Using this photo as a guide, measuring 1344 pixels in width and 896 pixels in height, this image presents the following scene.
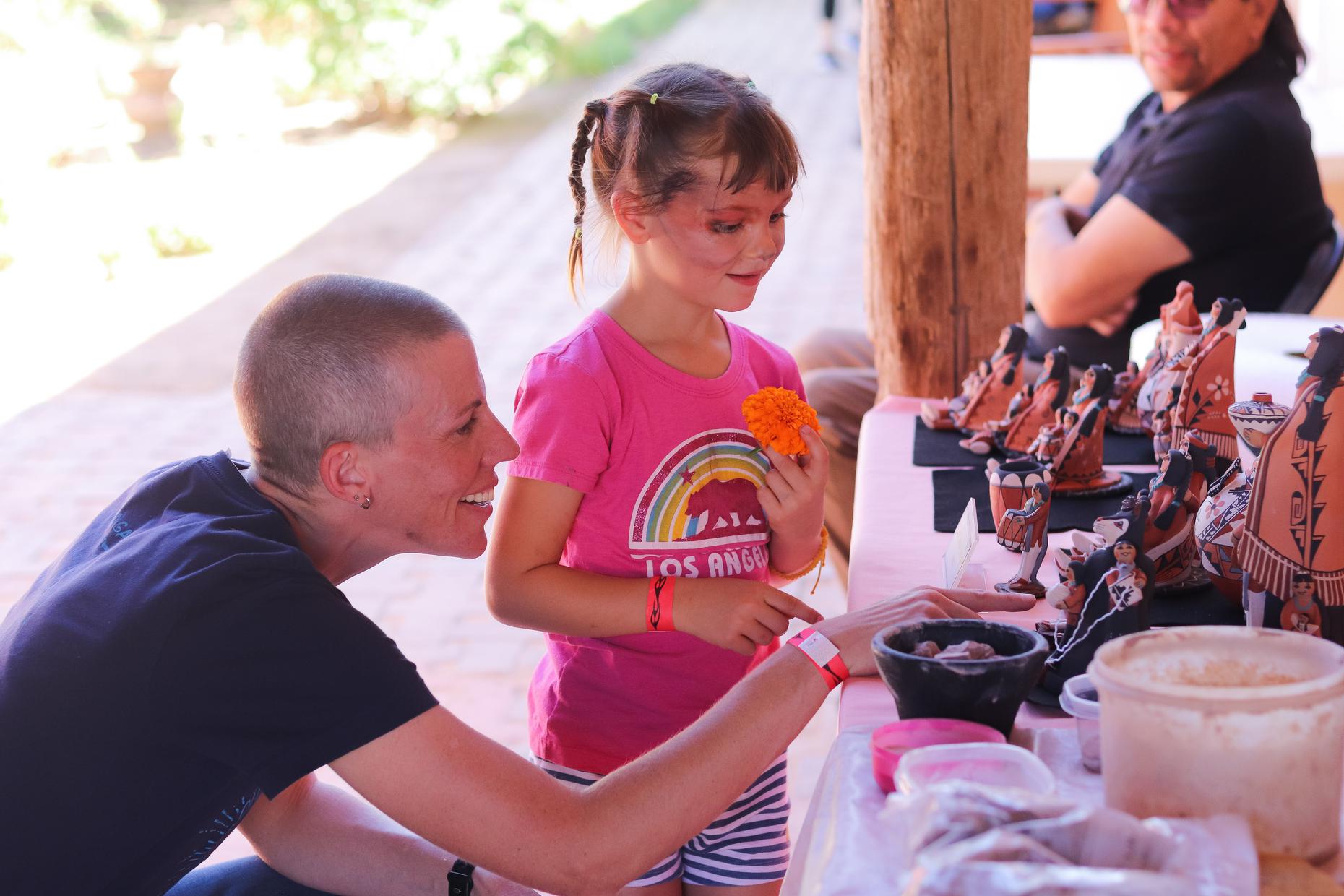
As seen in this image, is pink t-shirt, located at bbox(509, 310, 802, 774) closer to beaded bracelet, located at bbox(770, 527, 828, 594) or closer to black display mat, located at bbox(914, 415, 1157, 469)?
beaded bracelet, located at bbox(770, 527, 828, 594)

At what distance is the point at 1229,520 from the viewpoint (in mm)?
1686

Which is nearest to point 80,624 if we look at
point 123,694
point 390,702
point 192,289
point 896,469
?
point 123,694

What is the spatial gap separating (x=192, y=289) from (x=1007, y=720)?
25.7 ft

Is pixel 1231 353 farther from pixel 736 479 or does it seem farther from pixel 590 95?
pixel 590 95

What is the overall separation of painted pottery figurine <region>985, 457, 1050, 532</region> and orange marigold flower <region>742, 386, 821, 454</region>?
346mm

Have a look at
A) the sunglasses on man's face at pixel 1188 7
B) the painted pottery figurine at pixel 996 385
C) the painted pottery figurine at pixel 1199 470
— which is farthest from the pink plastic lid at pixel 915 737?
the sunglasses on man's face at pixel 1188 7

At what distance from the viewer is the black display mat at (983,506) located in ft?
7.04

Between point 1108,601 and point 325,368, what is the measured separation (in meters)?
0.97

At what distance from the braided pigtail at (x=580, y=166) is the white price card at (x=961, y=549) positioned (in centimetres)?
72

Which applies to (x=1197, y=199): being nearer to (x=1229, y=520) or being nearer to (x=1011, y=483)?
(x=1011, y=483)

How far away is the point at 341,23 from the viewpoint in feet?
38.5

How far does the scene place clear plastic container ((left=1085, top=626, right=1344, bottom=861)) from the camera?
42.4 inches

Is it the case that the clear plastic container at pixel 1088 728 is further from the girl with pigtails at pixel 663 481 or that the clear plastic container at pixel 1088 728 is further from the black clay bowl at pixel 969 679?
the girl with pigtails at pixel 663 481

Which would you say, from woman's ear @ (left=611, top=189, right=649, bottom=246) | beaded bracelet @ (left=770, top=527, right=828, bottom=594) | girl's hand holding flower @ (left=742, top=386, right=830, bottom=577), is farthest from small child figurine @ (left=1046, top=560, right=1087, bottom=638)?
woman's ear @ (left=611, top=189, right=649, bottom=246)
